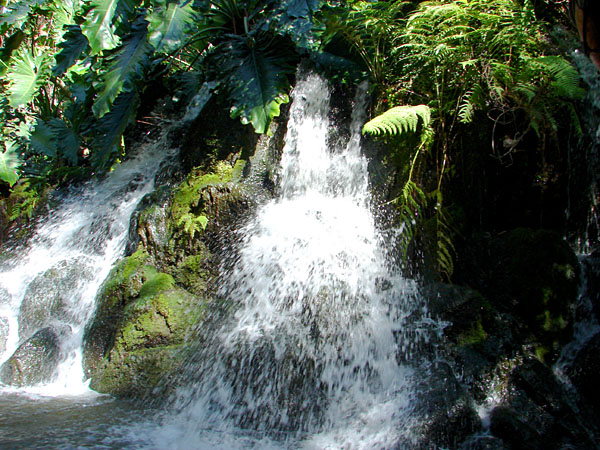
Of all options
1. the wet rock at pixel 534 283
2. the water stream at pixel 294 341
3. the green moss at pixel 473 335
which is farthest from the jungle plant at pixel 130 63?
the green moss at pixel 473 335

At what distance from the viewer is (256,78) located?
495 cm

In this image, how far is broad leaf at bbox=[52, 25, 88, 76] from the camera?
18.4 ft

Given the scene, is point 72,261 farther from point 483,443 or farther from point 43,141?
point 483,443

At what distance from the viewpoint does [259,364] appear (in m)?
3.67

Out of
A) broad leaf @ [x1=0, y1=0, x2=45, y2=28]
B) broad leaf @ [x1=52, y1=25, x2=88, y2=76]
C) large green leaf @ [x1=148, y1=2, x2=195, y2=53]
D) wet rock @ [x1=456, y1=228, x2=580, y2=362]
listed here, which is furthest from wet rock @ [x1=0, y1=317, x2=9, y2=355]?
wet rock @ [x1=456, y1=228, x2=580, y2=362]

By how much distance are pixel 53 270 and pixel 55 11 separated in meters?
4.38

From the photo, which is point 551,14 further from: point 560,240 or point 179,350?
point 179,350

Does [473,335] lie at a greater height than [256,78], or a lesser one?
lesser

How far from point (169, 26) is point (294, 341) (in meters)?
3.37

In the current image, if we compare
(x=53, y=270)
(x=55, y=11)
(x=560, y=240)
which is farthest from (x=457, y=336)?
(x=55, y=11)

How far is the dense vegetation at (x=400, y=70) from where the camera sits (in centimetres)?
390

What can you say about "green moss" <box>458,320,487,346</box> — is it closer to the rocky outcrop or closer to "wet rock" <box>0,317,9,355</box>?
the rocky outcrop

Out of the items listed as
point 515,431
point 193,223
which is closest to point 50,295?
point 193,223


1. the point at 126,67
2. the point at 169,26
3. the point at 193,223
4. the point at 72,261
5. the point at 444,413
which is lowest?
the point at 444,413
